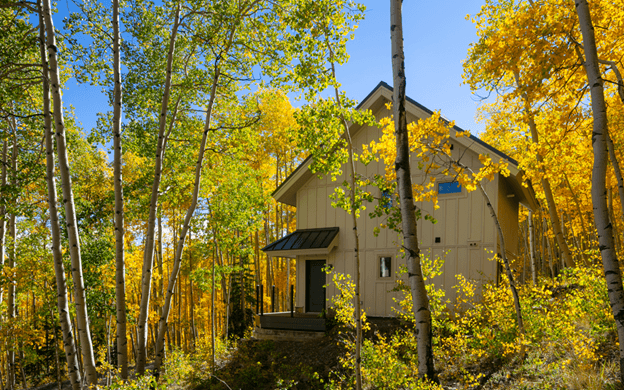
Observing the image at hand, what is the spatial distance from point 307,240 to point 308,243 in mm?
248

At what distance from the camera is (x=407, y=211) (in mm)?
4766

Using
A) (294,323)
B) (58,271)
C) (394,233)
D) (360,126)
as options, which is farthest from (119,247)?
(360,126)

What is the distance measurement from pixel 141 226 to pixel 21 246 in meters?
9.79

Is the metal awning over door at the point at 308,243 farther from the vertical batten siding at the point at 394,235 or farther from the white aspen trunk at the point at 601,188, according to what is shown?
the white aspen trunk at the point at 601,188

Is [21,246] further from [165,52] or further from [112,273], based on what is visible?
[165,52]

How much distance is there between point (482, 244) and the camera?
37.1 ft

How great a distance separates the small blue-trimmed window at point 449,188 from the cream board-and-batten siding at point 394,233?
0.40 feet

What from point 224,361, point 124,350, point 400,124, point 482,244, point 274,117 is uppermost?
point 274,117

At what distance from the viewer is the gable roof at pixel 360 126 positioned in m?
10.9

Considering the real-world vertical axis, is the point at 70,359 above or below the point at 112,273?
below

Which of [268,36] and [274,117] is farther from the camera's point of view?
[274,117]

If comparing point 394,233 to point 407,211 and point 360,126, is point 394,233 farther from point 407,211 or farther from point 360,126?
point 407,211

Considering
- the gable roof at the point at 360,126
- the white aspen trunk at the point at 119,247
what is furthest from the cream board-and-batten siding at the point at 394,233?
the white aspen trunk at the point at 119,247

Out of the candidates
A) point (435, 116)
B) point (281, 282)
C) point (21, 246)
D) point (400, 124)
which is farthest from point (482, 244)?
point (281, 282)
